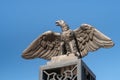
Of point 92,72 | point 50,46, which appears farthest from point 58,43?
point 92,72

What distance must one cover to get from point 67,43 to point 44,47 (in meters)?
0.82

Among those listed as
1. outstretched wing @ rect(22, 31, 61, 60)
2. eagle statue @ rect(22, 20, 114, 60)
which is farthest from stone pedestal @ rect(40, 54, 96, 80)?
outstretched wing @ rect(22, 31, 61, 60)

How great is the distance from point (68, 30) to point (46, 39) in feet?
2.59

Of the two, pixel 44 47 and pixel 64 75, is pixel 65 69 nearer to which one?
pixel 64 75

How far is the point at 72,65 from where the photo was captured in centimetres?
1605

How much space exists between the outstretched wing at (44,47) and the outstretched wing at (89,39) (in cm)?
65

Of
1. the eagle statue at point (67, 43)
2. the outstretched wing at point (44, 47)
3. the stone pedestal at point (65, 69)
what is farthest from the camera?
the outstretched wing at point (44, 47)

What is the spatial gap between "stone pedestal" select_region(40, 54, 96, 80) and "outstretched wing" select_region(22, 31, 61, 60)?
1.60ft

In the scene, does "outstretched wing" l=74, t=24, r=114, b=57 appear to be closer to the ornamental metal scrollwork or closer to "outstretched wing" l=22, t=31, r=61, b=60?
"outstretched wing" l=22, t=31, r=61, b=60

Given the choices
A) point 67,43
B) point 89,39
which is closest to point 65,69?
point 67,43

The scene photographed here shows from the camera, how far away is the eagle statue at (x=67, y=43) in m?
16.5

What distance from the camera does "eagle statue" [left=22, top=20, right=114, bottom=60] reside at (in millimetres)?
16472

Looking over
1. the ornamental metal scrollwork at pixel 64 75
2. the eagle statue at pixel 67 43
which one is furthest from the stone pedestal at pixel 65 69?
the eagle statue at pixel 67 43

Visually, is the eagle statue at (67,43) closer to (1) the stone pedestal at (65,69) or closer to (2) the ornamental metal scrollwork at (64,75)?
(1) the stone pedestal at (65,69)
